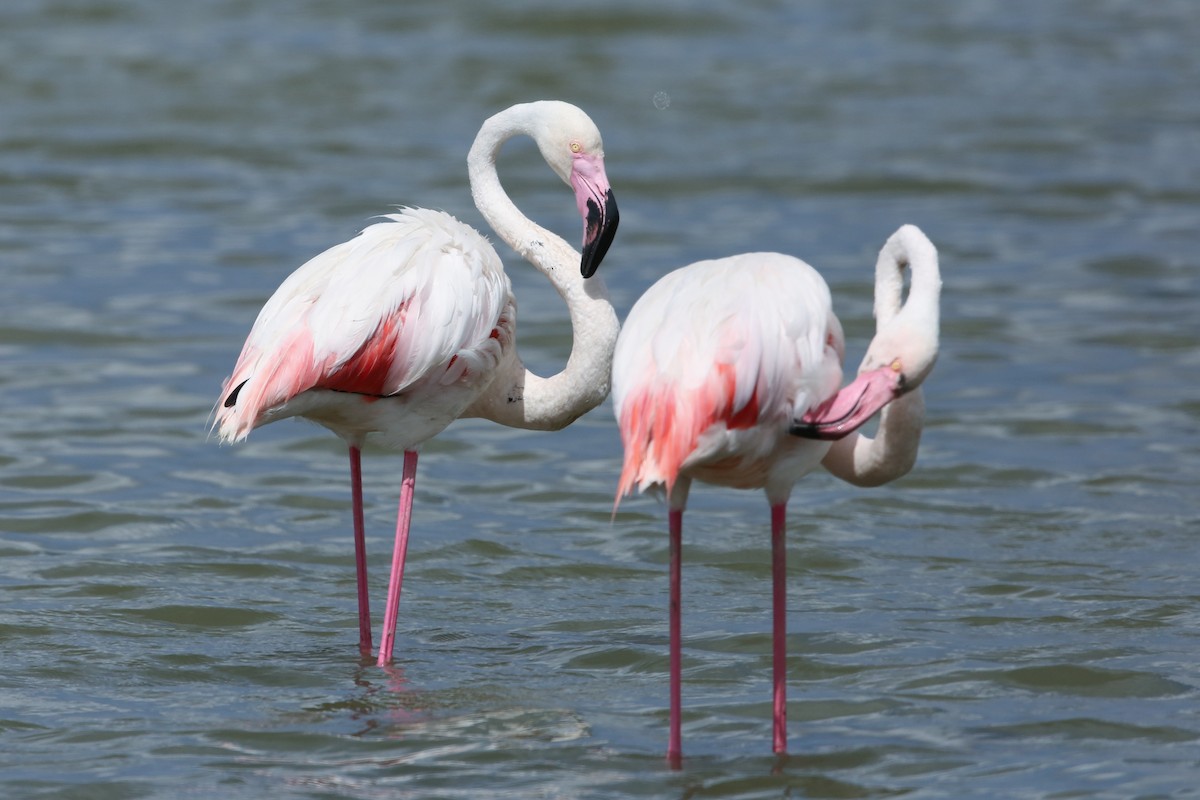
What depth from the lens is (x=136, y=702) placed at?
4824 millimetres

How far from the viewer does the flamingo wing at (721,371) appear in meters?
3.98

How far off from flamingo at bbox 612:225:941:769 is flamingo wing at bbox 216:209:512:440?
0.87 meters

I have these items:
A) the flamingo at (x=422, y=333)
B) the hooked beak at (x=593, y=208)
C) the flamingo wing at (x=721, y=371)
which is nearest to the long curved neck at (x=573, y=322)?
the flamingo at (x=422, y=333)

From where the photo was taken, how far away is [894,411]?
429 cm

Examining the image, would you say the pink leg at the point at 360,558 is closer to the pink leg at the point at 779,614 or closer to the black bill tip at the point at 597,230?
the black bill tip at the point at 597,230

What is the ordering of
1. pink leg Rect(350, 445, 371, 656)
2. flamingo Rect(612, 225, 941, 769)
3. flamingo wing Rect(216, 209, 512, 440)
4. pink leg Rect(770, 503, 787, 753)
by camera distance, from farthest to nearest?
pink leg Rect(350, 445, 371, 656)
flamingo wing Rect(216, 209, 512, 440)
pink leg Rect(770, 503, 787, 753)
flamingo Rect(612, 225, 941, 769)

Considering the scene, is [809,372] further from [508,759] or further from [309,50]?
[309,50]

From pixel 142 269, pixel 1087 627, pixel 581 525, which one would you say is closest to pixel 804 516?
pixel 581 525

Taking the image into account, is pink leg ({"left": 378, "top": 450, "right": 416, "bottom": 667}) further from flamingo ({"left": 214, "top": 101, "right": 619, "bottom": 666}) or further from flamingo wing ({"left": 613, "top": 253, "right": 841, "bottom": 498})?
flamingo wing ({"left": 613, "top": 253, "right": 841, "bottom": 498})

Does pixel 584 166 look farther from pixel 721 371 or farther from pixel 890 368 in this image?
pixel 890 368

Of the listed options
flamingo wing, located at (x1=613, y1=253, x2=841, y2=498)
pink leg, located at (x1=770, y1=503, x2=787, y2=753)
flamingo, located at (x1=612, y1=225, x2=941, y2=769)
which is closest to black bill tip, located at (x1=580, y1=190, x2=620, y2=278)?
flamingo, located at (x1=612, y1=225, x2=941, y2=769)

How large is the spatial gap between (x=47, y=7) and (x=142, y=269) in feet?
29.7

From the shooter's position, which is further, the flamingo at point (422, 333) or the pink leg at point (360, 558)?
the pink leg at point (360, 558)

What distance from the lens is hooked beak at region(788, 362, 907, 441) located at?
151 inches
